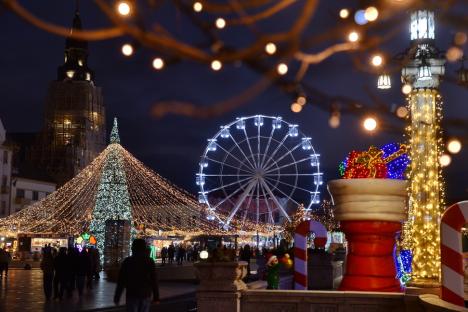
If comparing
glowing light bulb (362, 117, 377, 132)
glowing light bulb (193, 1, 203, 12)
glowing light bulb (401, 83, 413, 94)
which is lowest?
glowing light bulb (362, 117, 377, 132)

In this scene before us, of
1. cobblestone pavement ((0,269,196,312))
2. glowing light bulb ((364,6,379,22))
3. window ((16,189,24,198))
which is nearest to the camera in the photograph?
glowing light bulb ((364,6,379,22))

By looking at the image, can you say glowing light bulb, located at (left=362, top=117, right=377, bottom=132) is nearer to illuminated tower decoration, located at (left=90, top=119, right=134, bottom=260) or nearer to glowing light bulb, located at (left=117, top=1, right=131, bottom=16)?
glowing light bulb, located at (left=117, top=1, right=131, bottom=16)

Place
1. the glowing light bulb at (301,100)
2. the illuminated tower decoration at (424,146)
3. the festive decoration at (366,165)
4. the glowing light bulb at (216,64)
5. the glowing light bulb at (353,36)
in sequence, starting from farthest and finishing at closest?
the illuminated tower decoration at (424,146) → the festive decoration at (366,165) → the glowing light bulb at (301,100) → the glowing light bulb at (353,36) → the glowing light bulb at (216,64)

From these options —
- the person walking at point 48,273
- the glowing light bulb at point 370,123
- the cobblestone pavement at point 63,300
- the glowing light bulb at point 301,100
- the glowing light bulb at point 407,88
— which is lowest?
the cobblestone pavement at point 63,300

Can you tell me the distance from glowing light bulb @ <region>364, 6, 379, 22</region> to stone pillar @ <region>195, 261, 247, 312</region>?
580cm

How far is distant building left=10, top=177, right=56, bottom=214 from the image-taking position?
265ft

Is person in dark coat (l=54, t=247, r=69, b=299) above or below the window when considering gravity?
below

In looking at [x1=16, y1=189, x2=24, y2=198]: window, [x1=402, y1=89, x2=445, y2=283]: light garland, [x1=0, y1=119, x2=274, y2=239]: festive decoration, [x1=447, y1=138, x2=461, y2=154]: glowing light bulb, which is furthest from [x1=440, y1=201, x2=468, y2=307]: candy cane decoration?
[x1=16, y1=189, x2=24, y2=198]: window

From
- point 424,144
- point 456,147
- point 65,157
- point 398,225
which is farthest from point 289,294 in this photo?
point 65,157

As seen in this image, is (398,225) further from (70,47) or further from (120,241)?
(70,47)

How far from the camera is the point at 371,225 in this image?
33.5ft

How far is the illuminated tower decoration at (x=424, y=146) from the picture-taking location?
10.9m

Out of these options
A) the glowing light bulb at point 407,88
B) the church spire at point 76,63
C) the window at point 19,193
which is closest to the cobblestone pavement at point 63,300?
the glowing light bulb at point 407,88

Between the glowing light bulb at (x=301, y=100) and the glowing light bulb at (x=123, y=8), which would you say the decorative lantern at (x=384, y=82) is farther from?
the glowing light bulb at (x=123, y=8)
